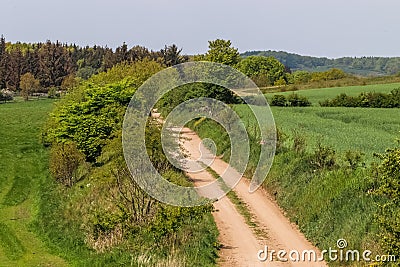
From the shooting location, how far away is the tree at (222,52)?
51438mm

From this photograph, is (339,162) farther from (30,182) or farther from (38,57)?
(38,57)

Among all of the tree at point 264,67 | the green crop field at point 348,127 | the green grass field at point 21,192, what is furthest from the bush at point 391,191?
the tree at point 264,67

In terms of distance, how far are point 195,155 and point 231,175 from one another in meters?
4.96

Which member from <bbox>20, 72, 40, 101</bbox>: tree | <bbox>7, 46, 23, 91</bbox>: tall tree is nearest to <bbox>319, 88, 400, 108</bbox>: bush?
<bbox>20, 72, 40, 101</bbox>: tree

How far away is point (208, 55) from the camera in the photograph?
52.3 metres

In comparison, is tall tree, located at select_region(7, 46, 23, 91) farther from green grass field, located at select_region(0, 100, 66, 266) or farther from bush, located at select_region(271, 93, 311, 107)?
bush, located at select_region(271, 93, 311, 107)

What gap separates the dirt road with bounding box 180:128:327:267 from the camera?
15.8 meters

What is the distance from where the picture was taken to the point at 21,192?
30.1 m

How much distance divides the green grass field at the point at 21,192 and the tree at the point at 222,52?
712 inches

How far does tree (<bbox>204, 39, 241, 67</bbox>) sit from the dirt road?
27755 millimetres

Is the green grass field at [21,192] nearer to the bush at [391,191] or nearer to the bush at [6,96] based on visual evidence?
the bush at [391,191]

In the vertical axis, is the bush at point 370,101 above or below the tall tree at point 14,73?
below

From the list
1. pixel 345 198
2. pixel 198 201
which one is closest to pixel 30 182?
pixel 198 201

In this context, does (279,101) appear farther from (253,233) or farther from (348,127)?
(253,233)
